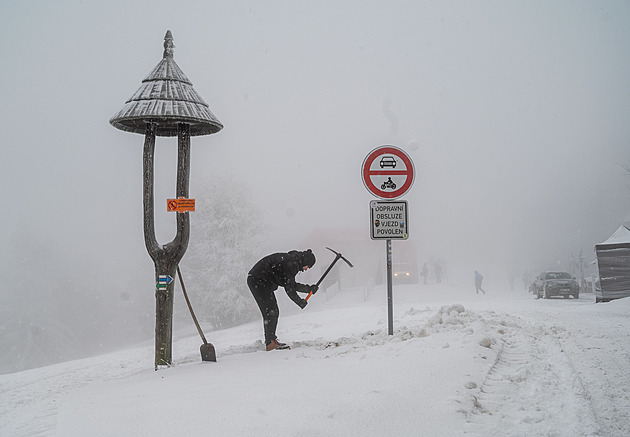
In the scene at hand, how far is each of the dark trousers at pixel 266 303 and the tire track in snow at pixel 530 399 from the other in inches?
126

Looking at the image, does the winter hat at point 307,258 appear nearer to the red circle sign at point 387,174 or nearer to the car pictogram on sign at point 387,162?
the red circle sign at point 387,174

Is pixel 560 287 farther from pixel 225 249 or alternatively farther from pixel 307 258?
pixel 307 258

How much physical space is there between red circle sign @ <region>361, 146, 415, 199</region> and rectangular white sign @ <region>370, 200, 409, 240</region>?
0.48 ft

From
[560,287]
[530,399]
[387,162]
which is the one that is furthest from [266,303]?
[560,287]

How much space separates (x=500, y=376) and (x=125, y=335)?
54.8 metres

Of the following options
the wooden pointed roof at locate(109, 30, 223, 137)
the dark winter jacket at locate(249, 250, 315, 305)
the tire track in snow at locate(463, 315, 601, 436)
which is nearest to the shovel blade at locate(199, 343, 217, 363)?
the dark winter jacket at locate(249, 250, 315, 305)

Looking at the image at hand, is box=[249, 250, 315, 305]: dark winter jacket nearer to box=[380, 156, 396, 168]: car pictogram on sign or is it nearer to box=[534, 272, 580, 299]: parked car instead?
box=[380, 156, 396, 168]: car pictogram on sign

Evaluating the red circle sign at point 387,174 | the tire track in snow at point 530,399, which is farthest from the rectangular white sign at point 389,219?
the tire track in snow at point 530,399

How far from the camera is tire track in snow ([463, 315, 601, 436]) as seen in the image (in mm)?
3779

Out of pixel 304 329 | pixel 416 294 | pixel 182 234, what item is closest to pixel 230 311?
pixel 416 294

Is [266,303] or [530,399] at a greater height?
[266,303]

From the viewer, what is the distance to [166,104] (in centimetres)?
745

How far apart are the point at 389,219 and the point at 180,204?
3111 mm

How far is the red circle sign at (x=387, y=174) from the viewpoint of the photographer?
25.7ft
